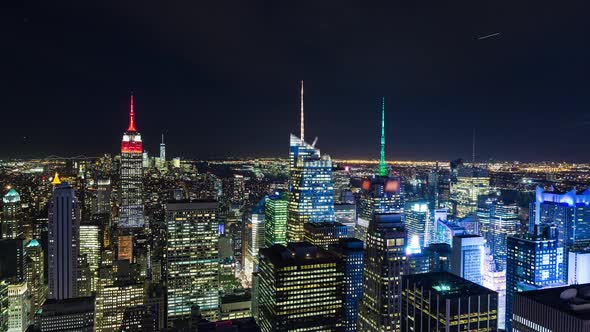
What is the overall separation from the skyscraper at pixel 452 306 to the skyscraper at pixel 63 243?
22926 millimetres

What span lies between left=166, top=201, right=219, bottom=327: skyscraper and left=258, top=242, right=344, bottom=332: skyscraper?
26.2ft

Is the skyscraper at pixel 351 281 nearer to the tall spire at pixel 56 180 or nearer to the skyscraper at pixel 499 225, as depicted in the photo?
the skyscraper at pixel 499 225

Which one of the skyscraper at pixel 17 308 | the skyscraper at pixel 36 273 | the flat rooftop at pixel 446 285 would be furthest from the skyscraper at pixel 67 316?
the flat rooftop at pixel 446 285

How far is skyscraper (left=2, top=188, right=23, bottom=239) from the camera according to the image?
21.7m

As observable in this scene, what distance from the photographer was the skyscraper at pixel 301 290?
19.0m

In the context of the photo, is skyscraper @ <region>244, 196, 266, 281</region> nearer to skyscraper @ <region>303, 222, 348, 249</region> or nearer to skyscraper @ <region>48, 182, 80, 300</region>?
skyscraper @ <region>303, 222, 348, 249</region>

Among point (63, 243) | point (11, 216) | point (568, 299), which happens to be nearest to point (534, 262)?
point (568, 299)

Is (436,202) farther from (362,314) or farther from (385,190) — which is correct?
(362,314)

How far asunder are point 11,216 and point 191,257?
1033 cm

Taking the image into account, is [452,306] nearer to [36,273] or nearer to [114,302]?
[114,302]

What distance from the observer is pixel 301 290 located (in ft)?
63.0

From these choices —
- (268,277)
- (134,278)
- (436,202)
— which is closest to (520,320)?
(268,277)

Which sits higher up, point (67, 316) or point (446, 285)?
point (446, 285)

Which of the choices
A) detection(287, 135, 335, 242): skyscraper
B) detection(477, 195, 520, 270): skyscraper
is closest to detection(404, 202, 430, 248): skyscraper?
detection(477, 195, 520, 270): skyscraper
